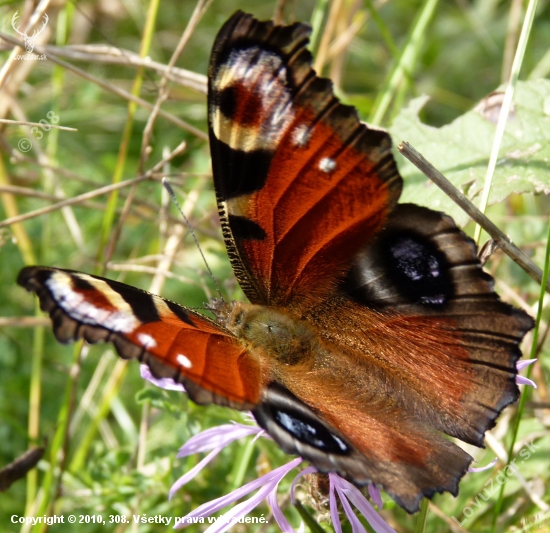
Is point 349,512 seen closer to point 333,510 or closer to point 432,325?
point 333,510

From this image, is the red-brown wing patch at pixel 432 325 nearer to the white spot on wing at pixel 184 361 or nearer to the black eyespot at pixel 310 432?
the black eyespot at pixel 310 432

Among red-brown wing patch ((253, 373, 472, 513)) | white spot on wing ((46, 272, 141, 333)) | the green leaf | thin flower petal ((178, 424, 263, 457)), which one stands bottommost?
thin flower petal ((178, 424, 263, 457))

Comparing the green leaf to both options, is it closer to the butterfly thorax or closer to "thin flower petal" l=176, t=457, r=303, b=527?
the butterfly thorax

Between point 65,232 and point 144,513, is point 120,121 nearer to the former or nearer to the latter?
point 65,232

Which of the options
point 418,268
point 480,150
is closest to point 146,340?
point 418,268

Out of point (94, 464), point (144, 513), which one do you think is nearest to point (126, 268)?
point (94, 464)

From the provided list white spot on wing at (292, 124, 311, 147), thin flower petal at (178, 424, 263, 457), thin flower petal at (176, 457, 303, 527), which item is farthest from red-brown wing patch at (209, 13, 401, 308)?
thin flower petal at (176, 457, 303, 527)
